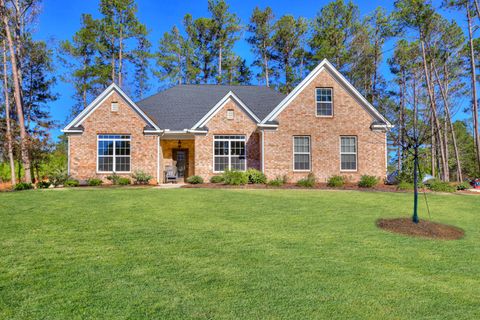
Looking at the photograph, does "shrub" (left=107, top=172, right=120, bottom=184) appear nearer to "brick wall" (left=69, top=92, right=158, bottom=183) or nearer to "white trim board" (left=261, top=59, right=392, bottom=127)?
"brick wall" (left=69, top=92, right=158, bottom=183)

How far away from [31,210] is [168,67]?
2800 cm

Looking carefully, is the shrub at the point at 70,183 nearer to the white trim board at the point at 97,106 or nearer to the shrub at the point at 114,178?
the shrub at the point at 114,178

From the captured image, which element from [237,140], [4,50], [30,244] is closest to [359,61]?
[237,140]

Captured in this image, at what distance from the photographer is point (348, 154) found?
18.5m

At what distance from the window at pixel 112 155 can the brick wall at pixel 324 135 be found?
828 centimetres

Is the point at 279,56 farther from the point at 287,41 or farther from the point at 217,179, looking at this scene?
the point at 217,179

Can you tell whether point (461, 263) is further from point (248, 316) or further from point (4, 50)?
point (4, 50)

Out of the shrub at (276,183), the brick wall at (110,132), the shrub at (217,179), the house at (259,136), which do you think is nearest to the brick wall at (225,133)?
the house at (259,136)

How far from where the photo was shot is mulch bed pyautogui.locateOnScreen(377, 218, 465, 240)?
23.6 feet

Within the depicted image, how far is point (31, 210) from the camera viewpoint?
856cm

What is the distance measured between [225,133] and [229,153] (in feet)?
3.98

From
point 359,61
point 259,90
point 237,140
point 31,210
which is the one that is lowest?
point 31,210

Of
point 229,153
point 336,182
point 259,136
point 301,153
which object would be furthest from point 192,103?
A: point 336,182

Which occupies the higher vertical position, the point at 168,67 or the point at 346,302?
the point at 168,67
